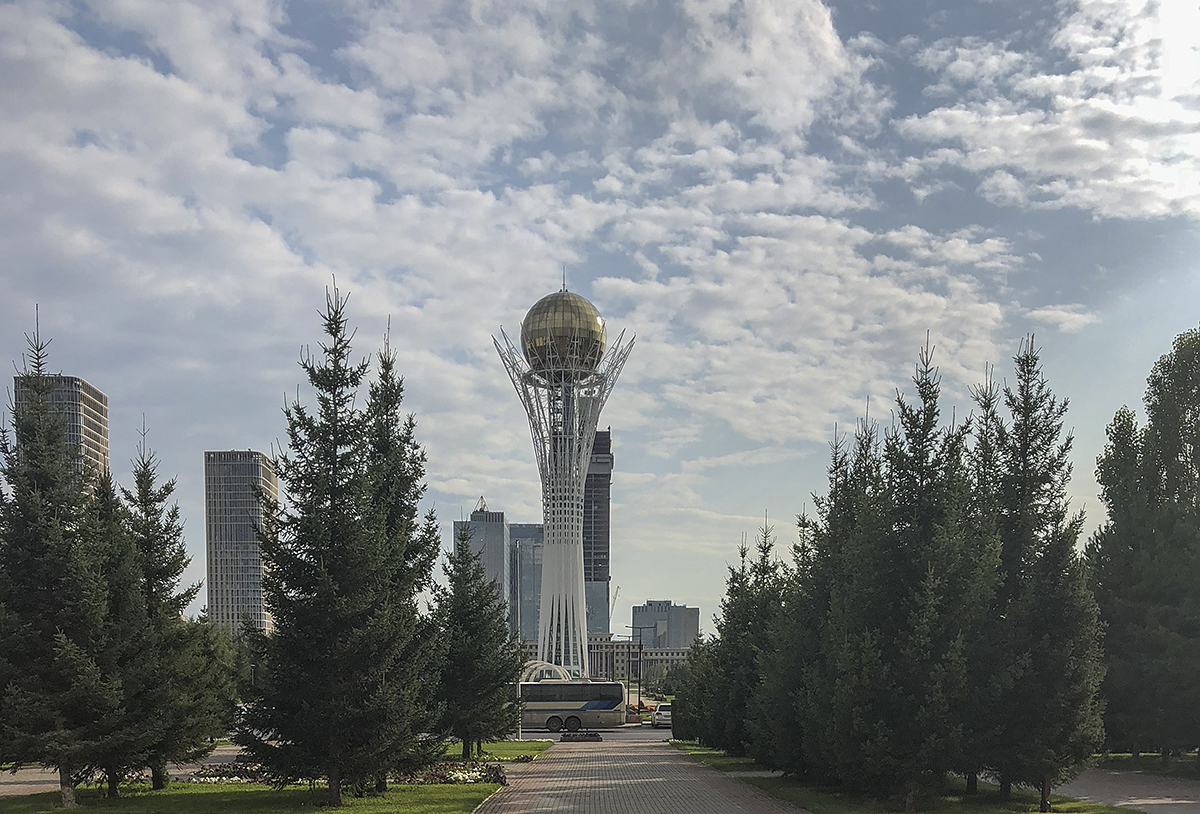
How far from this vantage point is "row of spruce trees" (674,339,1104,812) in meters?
20.3

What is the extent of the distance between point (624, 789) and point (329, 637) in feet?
30.0

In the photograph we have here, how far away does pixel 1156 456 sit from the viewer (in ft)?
109

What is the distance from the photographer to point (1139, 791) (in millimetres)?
24484

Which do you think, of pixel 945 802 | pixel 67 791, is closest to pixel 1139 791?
pixel 945 802

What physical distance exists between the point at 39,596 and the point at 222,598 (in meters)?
133

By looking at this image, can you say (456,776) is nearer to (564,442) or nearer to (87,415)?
(564,442)

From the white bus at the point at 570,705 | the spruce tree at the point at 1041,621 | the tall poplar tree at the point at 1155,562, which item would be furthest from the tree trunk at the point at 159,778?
the white bus at the point at 570,705

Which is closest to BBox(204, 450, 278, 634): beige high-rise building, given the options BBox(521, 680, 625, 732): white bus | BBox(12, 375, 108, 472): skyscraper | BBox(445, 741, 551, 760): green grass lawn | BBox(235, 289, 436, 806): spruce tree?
BBox(12, 375, 108, 472): skyscraper

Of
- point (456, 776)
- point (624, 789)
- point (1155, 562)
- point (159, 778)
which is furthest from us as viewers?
point (1155, 562)

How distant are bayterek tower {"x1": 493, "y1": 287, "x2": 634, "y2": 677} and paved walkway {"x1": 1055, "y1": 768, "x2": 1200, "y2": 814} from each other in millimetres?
37370

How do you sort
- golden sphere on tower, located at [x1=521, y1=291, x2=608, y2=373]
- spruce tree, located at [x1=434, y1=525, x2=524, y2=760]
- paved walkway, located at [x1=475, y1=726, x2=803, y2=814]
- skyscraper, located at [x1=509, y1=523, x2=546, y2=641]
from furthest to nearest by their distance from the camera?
skyscraper, located at [x1=509, y1=523, x2=546, y2=641], golden sphere on tower, located at [x1=521, y1=291, x2=608, y2=373], spruce tree, located at [x1=434, y1=525, x2=524, y2=760], paved walkway, located at [x1=475, y1=726, x2=803, y2=814]

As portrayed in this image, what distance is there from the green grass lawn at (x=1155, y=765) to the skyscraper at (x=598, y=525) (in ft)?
448

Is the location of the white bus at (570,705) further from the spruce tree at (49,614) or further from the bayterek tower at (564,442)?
the spruce tree at (49,614)

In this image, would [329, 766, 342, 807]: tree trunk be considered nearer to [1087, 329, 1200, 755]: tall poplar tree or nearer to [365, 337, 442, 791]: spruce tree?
[365, 337, 442, 791]: spruce tree
